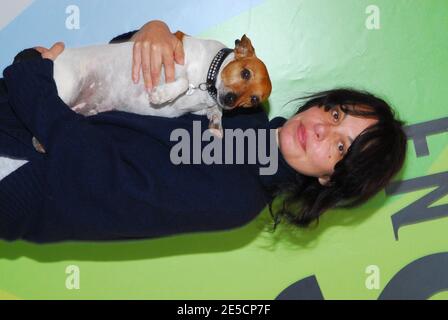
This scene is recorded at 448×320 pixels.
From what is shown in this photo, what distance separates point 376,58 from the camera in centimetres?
184

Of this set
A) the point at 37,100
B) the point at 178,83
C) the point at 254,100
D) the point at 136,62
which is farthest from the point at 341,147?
the point at 37,100

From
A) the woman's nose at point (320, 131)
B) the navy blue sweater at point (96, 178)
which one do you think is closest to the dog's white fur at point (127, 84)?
the navy blue sweater at point (96, 178)

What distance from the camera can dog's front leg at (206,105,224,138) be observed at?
51.1 inches

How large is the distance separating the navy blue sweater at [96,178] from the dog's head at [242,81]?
0.55 ft

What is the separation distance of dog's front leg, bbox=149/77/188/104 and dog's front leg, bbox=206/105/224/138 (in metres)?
0.10

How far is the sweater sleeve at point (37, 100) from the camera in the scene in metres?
1.07

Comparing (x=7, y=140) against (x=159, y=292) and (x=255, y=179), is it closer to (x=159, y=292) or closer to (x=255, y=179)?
(x=255, y=179)

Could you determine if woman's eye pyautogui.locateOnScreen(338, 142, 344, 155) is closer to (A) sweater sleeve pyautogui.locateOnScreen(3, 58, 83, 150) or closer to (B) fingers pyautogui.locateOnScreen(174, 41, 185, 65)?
(B) fingers pyautogui.locateOnScreen(174, 41, 185, 65)

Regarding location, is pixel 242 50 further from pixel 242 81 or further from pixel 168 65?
pixel 168 65

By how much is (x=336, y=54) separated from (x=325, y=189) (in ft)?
2.07

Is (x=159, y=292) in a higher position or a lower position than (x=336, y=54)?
lower

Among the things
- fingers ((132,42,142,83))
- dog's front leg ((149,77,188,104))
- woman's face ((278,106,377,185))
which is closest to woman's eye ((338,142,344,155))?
woman's face ((278,106,377,185))

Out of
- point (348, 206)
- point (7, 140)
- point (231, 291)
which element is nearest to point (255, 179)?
point (348, 206)

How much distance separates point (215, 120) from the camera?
134cm
